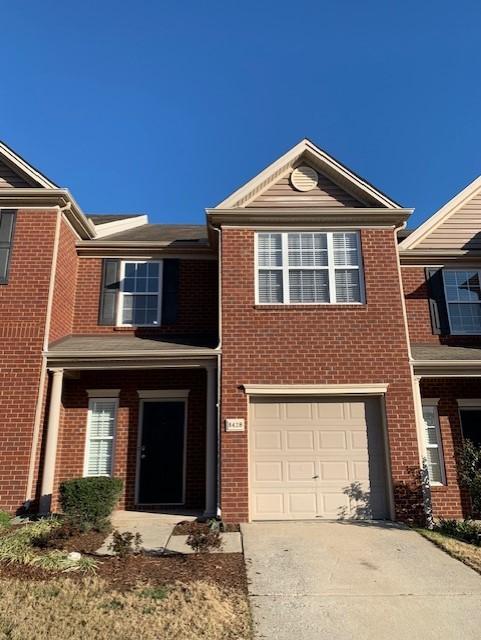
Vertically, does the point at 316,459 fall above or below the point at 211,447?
below

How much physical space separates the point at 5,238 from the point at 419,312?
9588 mm

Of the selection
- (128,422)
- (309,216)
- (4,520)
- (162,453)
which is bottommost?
(4,520)

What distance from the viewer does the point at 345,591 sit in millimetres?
5551

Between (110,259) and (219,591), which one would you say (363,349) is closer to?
(219,591)

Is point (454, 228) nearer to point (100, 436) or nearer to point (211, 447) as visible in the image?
point (211, 447)

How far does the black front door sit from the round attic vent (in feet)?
18.5

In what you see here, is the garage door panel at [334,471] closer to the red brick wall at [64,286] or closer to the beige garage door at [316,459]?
the beige garage door at [316,459]

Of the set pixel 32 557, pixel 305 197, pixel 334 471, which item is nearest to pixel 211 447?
pixel 334 471

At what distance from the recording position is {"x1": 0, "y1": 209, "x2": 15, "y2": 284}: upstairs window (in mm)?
9977

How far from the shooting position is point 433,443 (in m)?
10.2

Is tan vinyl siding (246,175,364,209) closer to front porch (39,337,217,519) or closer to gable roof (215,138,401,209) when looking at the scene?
gable roof (215,138,401,209)

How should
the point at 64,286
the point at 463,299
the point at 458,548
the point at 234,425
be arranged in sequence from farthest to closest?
the point at 463,299, the point at 64,286, the point at 234,425, the point at 458,548

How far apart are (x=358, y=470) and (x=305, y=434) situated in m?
1.22

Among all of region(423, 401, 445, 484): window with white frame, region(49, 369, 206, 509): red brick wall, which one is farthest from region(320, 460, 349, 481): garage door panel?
region(49, 369, 206, 509): red brick wall
